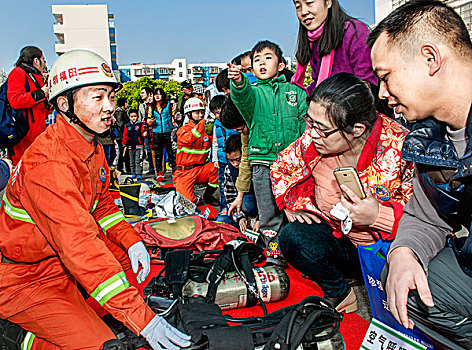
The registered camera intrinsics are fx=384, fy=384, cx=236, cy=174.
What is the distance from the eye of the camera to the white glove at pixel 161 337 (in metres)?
1.67

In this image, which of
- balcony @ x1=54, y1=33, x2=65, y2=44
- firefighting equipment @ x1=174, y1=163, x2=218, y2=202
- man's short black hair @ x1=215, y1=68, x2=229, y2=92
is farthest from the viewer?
balcony @ x1=54, y1=33, x2=65, y2=44

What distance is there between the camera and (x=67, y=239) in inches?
69.9

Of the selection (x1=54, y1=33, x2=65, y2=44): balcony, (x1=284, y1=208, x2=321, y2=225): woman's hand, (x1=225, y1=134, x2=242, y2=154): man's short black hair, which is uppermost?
(x1=54, y1=33, x2=65, y2=44): balcony

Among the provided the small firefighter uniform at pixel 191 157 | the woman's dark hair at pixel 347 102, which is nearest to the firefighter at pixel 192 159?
the small firefighter uniform at pixel 191 157

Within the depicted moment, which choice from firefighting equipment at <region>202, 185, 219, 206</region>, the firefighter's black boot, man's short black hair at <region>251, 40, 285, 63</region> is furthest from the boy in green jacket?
firefighting equipment at <region>202, 185, 219, 206</region>

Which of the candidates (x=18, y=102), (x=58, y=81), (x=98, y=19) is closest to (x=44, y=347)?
(x=58, y=81)

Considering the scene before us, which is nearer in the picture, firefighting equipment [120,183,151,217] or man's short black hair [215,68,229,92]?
man's short black hair [215,68,229,92]

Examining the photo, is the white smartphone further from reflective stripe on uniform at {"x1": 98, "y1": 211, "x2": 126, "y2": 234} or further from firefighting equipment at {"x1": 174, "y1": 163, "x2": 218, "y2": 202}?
firefighting equipment at {"x1": 174, "y1": 163, "x2": 218, "y2": 202}

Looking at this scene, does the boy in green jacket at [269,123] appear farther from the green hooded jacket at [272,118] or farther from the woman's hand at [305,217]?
the woman's hand at [305,217]

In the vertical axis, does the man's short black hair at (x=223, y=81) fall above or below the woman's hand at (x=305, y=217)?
above

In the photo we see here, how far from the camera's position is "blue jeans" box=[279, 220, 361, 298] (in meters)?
2.44

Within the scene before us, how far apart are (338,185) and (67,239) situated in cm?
162

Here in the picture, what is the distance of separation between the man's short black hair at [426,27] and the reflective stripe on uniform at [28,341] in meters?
2.17

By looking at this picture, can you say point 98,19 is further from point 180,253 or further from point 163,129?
point 180,253
